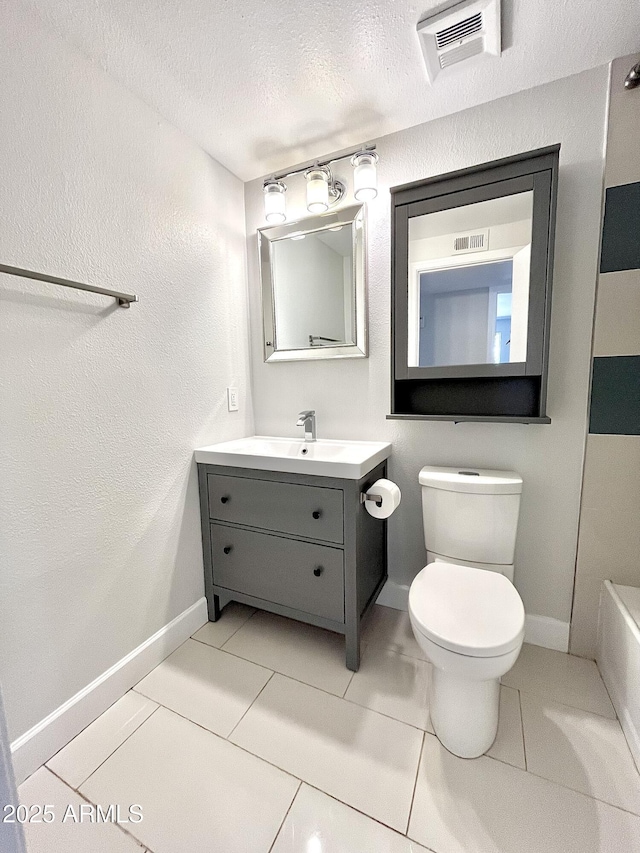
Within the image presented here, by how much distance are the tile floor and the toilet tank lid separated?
720 mm

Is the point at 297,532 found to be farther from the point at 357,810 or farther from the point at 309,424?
the point at 357,810

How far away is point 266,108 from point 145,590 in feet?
6.40

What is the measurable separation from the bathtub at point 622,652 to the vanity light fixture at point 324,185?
1.84 meters

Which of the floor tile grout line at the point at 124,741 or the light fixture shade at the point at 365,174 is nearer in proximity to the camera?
the floor tile grout line at the point at 124,741

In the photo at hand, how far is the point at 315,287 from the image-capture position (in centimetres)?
178

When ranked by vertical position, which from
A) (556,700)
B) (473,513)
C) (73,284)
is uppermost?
(73,284)

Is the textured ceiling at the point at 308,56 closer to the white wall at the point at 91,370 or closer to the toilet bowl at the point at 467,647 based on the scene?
the white wall at the point at 91,370

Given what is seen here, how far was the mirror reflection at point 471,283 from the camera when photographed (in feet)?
4.42

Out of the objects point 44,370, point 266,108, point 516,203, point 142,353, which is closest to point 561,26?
point 516,203

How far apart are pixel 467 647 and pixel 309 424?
1.12m

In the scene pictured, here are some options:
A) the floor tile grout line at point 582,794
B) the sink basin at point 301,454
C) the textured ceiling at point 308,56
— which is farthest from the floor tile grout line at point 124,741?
the textured ceiling at point 308,56

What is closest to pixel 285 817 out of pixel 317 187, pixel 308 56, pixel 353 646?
pixel 353 646

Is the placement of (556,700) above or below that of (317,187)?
below

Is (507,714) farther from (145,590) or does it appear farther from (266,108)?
(266,108)
